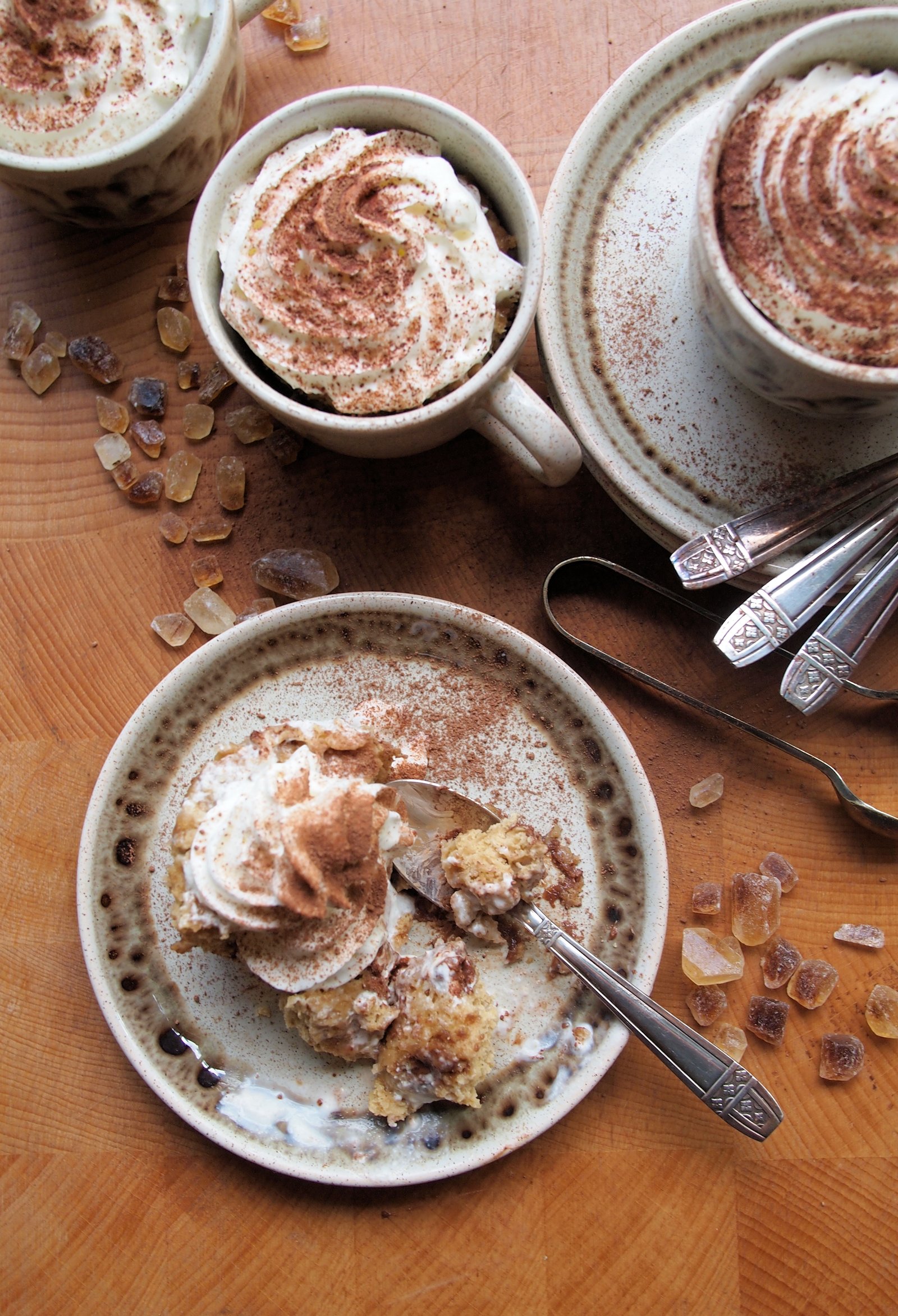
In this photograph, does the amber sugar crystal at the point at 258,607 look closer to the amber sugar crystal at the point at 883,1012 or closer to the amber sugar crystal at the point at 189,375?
the amber sugar crystal at the point at 189,375

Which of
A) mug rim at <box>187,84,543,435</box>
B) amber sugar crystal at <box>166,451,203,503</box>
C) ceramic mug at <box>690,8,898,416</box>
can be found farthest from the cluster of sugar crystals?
amber sugar crystal at <box>166,451,203,503</box>

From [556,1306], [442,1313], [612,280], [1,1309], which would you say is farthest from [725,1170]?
[612,280]

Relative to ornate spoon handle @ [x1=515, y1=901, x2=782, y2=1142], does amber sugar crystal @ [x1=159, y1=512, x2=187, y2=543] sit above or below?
above

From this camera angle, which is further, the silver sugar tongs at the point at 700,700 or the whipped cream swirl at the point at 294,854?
the silver sugar tongs at the point at 700,700

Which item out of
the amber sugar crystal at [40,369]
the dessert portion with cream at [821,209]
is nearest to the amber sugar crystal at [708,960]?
the dessert portion with cream at [821,209]

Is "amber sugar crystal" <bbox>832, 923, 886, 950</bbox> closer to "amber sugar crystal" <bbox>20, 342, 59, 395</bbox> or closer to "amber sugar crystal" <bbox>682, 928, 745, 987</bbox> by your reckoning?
"amber sugar crystal" <bbox>682, 928, 745, 987</bbox>

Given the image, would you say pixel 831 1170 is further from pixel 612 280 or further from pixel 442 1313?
pixel 612 280
